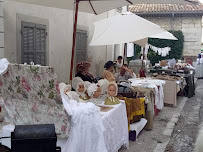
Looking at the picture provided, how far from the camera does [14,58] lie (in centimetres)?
601

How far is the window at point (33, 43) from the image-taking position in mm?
6348

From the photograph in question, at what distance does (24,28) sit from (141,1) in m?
3.24

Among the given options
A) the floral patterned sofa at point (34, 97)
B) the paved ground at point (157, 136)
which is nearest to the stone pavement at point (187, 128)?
the paved ground at point (157, 136)

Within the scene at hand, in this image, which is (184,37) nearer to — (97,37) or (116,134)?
(97,37)

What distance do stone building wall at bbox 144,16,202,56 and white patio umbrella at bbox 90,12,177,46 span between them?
13.6 metres

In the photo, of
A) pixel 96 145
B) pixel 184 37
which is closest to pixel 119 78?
pixel 96 145

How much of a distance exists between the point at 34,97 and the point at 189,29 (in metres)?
17.2

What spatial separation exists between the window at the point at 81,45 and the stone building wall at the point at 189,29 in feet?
35.6

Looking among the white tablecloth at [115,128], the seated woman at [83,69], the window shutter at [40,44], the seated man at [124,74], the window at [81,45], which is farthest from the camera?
the window at [81,45]

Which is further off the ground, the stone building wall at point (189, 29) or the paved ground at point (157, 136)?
the stone building wall at point (189, 29)

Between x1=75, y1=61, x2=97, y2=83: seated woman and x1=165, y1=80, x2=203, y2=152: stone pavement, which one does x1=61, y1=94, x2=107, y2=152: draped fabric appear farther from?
x1=165, y1=80, x2=203, y2=152: stone pavement

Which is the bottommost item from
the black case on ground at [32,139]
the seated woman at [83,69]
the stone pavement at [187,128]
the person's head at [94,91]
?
the stone pavement at [187,128]

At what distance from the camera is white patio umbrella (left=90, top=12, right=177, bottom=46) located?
5.41 metres

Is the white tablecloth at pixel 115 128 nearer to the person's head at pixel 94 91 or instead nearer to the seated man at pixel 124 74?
the person's head at pixel 94 91
